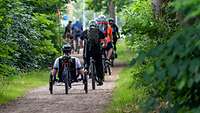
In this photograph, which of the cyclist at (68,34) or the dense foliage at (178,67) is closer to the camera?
the dense foliage at (178,67)

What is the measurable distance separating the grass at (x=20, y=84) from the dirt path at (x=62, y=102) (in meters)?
0.34

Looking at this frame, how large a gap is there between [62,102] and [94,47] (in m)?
3.07

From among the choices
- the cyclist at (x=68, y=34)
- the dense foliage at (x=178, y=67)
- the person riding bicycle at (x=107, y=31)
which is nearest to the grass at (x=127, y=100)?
the dense foliage at (x=178, y=67)

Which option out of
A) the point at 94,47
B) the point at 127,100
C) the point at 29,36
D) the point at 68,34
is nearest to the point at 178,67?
the point at 127,100

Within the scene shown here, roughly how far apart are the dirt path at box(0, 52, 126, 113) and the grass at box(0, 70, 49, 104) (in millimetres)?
340

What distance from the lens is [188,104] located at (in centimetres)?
514

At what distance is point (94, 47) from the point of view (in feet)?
51.7

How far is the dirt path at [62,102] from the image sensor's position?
1177 cm

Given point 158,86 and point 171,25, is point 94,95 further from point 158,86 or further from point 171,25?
point 158,86

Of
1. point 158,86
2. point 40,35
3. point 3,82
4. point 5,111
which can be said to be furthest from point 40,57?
point 158,86

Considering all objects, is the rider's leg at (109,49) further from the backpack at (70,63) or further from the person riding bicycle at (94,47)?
the backpack at (70,63)

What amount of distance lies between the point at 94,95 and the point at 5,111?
117 inches

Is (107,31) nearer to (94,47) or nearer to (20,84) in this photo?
(20,84)

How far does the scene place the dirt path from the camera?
11768 mm
